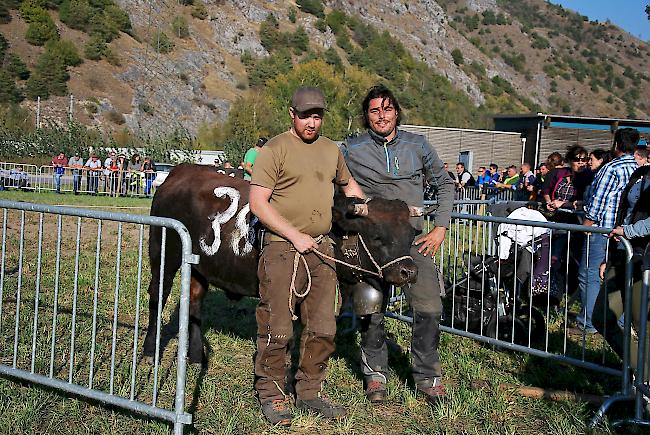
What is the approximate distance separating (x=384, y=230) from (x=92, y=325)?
257cm

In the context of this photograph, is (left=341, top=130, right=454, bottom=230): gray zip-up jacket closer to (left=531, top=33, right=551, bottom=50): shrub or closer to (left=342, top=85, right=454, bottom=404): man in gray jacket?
(left=342, top=85, right=454, bottom=404): man in gray jacket

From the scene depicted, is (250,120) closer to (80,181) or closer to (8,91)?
(8,91)

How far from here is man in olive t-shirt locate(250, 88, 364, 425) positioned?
4.33 metres

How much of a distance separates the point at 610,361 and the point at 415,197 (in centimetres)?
285

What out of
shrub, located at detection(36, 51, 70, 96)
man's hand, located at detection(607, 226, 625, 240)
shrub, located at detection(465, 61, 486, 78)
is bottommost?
man's hand, located at detection(607, 226, 625, 240)

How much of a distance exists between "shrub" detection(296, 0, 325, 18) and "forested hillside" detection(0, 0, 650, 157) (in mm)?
192


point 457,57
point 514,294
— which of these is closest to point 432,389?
point 514,294

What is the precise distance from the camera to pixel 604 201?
24.2 feet

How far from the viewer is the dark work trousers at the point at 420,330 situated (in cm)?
519

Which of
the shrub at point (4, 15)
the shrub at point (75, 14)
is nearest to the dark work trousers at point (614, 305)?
the shrub at point (4, 15)

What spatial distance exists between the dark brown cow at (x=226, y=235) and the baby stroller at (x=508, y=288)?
2593 millimetres

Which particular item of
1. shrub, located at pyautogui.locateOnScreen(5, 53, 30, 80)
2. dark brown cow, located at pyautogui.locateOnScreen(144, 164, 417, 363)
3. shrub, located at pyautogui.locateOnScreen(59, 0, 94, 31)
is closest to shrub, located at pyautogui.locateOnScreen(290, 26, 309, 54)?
shrub, located at pyautogui.locateOnScreen(59, 0, 94, 31)

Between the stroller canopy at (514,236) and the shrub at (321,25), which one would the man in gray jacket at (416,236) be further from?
the shrub at (321,25)

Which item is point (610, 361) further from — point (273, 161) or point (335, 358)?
point (273, 161)
